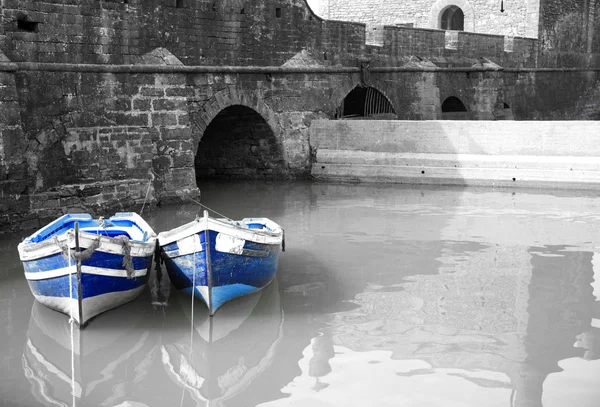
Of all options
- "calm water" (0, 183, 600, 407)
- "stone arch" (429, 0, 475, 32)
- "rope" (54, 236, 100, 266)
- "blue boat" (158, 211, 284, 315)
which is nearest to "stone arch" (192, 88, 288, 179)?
"calm water" (0, 183, 600, 407)

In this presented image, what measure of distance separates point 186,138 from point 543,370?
26.8 ft

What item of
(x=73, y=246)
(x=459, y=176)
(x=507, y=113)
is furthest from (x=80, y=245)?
(x=507, y=113)

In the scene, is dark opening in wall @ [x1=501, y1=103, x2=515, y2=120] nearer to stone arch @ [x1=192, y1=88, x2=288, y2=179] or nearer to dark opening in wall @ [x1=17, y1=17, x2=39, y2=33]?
stone arch @ [x1=192, y1=88, x2=288, y2=179]

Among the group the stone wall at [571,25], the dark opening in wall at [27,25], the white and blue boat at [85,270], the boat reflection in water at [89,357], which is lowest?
the boat reflection in water at [89,357]

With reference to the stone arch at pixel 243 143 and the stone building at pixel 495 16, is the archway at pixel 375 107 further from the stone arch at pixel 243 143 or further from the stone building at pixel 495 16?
the stone building at pixel 495 16

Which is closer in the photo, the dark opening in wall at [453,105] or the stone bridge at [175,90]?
the stone bridge at [175,90]

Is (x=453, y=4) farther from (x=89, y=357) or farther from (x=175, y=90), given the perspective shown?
(x=89, y=357)

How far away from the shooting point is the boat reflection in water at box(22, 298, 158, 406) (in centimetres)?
546

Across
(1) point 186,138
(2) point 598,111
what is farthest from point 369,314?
(2) point 598,111

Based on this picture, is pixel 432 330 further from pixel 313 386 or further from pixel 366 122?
pixel 366 122

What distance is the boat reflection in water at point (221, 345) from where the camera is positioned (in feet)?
18.3

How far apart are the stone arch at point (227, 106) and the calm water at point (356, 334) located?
386 cm

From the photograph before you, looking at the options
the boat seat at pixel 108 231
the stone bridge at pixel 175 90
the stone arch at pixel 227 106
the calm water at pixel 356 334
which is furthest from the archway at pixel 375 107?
the boat seat at pixel 108 231

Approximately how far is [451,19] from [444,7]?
220cm
